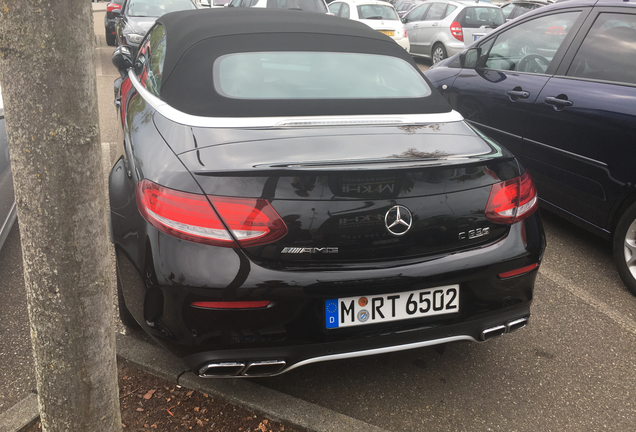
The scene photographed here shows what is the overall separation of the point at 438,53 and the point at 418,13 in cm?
200

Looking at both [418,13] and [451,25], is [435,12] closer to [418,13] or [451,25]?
[418,13]

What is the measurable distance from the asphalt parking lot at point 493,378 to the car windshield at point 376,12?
11.9 metres

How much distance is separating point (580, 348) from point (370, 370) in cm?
112

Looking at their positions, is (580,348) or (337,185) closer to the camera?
(337,185)

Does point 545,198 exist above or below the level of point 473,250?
below

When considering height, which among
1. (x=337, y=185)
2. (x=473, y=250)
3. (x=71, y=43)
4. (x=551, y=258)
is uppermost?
(x=71, y=43)

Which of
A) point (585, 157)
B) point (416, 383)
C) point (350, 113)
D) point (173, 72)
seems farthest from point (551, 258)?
point (173, 72)

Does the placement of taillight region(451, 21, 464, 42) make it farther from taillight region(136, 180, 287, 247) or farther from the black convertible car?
taillight region(136, 180, 287, 247)

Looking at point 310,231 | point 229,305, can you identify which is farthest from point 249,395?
point 310,231

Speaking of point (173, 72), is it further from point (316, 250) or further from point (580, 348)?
point (580, 348)

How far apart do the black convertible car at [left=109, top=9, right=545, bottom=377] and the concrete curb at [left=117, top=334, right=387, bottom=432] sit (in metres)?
0.28

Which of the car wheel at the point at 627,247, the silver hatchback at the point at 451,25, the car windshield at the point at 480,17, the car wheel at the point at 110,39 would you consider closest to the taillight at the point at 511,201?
the car wheel at the point at 627,247

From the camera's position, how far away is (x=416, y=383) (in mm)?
2705

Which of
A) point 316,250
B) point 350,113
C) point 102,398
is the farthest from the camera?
point 350,113
